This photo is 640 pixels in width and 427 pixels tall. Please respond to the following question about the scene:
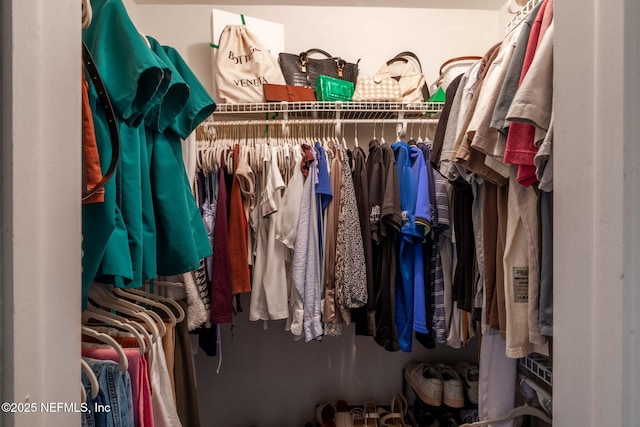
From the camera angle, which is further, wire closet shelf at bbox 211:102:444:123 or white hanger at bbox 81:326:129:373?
wire closet shelf at bbox 211:102:444:123

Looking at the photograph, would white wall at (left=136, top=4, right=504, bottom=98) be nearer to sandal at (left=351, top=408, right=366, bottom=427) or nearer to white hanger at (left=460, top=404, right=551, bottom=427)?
white hanger at (left=460, top=404, right=551, bottom=427)

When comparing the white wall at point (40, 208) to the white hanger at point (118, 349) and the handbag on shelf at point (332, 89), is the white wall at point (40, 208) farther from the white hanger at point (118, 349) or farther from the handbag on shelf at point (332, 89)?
the handbag on shelf at point (332, 89)

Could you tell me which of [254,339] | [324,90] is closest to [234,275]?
[254,339]

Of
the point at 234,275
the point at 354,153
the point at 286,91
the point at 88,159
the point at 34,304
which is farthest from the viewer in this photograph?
the point at 286,91

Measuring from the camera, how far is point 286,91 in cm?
161

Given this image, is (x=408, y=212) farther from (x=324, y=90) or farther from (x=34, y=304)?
(x=34, y=304)

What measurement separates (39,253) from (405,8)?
2112mm

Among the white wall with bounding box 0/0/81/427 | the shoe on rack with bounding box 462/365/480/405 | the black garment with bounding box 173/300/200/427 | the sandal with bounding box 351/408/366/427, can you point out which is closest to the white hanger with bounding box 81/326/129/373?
the white wall with bounding box 0/0/81/427

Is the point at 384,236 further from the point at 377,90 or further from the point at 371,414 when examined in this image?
the point at 371,414

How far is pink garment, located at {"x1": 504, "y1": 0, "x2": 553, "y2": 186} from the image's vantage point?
28.6 inches

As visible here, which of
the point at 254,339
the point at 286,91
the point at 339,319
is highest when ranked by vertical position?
the point at 286,91

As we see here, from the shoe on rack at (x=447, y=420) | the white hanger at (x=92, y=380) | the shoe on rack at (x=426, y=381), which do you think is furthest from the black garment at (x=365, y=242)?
the white hanger at (x=92, y=380)

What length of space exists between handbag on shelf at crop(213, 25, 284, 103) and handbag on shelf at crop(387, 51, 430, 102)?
0.65 metres

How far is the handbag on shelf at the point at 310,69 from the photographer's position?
1733 mm
